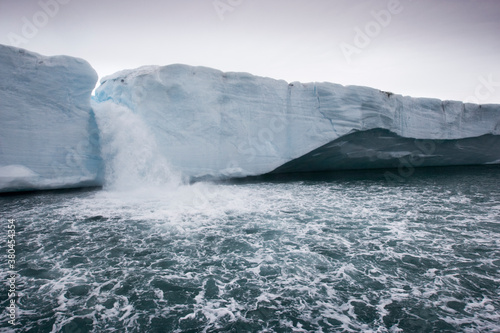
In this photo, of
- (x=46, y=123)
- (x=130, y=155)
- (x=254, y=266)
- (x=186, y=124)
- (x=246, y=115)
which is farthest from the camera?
(x=246, y=115)

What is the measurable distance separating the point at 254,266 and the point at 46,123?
22.8 ft

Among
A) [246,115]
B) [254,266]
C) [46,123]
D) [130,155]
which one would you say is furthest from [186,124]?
[254,266]

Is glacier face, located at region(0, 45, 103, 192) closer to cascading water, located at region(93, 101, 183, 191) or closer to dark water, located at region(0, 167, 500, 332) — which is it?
cascading water, located at region(93, 101, 183, 191)

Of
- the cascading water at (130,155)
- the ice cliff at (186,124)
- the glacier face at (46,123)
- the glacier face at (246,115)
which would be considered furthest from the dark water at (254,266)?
the glacier face at (246,115)

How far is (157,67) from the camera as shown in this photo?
7.95 m

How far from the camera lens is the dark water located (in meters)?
2.11

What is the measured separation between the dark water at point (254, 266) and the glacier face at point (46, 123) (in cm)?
113

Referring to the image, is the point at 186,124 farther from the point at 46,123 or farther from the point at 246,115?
the point at 46,123

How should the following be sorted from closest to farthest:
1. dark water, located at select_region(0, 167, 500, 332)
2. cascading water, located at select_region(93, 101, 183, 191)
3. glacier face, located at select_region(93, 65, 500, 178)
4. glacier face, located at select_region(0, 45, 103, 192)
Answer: dark water, located at select_region(0, 167, 500, 332) < glacier face, located at select_region(0, 45, 103, 192) < cascading water, located at select_region(93, 101, 183, 191) < glacier face, located at select_region(93, 65, 500, 178)

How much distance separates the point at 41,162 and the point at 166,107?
360cm

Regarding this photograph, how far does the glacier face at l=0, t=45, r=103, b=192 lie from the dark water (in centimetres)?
113

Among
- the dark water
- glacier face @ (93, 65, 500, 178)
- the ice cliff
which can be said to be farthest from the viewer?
glacier face @ (93, 65, 500, 178)

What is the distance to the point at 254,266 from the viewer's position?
2.98 m

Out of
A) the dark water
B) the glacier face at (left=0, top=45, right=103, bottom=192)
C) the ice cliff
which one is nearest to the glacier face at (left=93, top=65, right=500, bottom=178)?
the ice cliff
